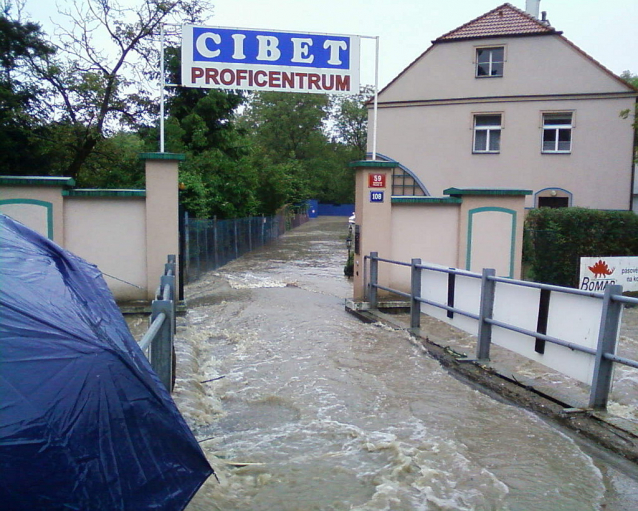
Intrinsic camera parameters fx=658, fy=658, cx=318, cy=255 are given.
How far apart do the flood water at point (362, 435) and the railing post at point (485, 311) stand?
597mm

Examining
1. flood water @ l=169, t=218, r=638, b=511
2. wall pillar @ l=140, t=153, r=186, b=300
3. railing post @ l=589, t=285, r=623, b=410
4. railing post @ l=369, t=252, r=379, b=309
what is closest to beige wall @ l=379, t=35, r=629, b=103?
railing post @ l=369, t=252, r=379, b=309

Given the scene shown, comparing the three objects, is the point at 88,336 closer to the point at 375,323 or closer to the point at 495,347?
the point at 495,347

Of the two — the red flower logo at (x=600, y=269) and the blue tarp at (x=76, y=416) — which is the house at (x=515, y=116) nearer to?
the red flower logo at (x=600, y=269)

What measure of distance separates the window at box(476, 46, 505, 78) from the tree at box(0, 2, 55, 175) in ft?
48.2

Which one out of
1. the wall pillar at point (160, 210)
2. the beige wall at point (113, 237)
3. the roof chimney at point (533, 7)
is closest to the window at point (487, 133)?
the roof chimney at point (533, 7)

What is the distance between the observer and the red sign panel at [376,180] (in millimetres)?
11836

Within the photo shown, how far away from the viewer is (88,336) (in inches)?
115

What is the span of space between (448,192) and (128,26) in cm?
1367

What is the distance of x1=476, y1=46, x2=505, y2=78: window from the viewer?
24266 mm

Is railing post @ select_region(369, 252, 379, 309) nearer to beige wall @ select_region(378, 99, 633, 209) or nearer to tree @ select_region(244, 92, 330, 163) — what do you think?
beige wall @ select_region(378, 99, 633, 209)

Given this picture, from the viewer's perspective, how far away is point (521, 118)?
23859mm

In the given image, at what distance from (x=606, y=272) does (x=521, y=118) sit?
12813mm

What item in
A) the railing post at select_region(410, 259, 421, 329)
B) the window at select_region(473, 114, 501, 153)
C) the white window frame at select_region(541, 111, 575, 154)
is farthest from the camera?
the window at select_region(473, 114, 501, 153)

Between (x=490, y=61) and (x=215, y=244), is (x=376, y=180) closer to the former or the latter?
(x=215, y=244)
